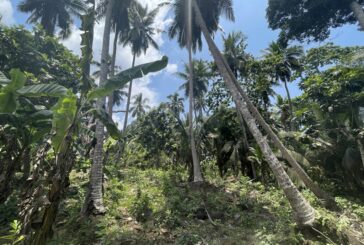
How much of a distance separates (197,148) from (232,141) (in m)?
2.08

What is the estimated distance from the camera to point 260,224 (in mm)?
8352

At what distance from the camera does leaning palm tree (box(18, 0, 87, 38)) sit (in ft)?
65.2

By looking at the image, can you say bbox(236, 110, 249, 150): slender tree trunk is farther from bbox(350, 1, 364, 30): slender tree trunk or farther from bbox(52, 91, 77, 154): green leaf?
bbox(52, 91, 77, 154): green leaf

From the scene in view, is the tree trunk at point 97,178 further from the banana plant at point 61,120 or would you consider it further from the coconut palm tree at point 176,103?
the coconut palm tree at point 176,103

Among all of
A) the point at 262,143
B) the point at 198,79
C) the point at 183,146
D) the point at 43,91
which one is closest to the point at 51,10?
the point at 183,146

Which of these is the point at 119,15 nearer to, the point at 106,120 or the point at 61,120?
the point at 106,120

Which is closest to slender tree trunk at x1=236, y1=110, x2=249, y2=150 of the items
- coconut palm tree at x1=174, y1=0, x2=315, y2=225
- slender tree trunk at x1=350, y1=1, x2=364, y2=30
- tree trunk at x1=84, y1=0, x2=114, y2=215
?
coconut palm tree at x1=174, y1=0, x2=315, y2=225

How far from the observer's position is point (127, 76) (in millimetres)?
6484

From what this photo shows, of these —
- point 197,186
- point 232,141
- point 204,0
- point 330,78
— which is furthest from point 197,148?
point 204,0

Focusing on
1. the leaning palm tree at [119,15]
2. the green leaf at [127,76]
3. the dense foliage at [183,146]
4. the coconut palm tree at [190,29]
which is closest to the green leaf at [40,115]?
the dense foliage at [183,146]

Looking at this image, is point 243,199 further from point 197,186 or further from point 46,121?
point 46,121

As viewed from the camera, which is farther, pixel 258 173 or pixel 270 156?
pixel 258 173

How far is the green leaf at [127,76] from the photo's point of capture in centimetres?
631

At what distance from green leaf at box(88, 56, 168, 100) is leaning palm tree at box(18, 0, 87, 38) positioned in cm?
1575
